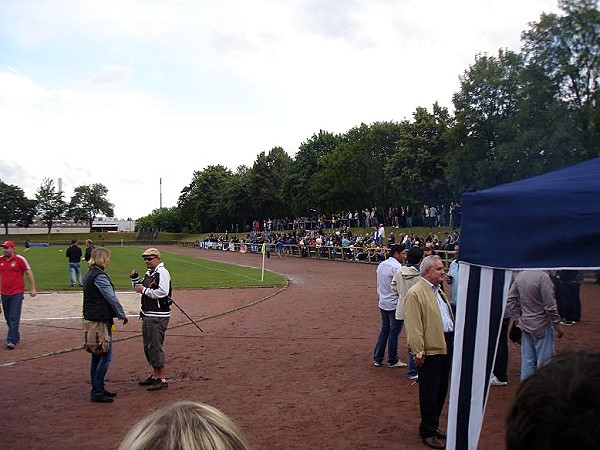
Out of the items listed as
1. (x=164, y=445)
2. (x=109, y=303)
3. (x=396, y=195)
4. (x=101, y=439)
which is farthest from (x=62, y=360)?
(x=396, y=195)

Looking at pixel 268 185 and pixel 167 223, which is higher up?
pixel 268 185

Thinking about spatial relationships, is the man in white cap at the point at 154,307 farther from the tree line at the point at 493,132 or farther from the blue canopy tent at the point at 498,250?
the tree line at the point at 493,132

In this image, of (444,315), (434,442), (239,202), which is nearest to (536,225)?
(444,315)

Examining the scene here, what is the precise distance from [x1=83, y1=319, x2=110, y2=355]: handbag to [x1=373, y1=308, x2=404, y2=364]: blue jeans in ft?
13.6

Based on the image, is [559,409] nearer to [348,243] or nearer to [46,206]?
[348,243]

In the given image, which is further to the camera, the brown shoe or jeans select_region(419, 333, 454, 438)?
jeans select_region(419, 333, 454, 438)

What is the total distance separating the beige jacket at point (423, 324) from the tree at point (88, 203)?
11228 cm

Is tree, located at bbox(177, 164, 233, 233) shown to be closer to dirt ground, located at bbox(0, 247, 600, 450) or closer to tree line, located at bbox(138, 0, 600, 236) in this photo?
tree line, located at bbox(138, 0, 600, 236)

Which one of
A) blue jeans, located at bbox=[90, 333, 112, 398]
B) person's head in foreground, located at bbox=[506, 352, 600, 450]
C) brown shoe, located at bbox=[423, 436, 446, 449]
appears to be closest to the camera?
person's head in foreground, located at bbox=[506, 352, 600, 450]

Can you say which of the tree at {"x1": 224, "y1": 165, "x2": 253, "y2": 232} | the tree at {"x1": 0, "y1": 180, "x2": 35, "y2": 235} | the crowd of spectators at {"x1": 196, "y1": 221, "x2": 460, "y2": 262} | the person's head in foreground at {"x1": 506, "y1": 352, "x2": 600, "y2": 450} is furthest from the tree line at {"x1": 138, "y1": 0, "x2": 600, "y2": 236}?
the tree at {"x1": 0, "y1": 180, "x2": 35, "y2": 235}

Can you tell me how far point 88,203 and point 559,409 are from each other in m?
120

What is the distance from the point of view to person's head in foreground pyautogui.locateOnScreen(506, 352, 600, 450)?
1.22 meters

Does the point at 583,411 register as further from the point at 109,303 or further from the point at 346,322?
the point at 346,322

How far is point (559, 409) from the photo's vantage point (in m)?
1.25
